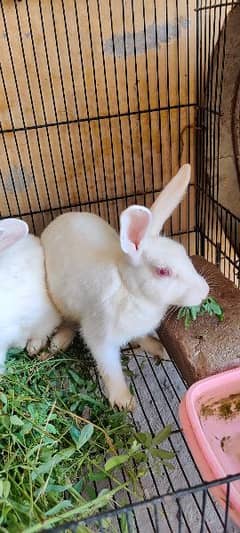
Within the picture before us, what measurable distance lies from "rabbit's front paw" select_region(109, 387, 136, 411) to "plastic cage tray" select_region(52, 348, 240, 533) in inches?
2.9

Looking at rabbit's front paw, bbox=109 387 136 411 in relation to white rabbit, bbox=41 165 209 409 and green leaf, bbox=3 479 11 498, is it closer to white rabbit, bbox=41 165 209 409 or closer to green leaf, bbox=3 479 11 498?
white rabbit, bbox=41 165 209 409

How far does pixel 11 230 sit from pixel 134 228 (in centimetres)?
34

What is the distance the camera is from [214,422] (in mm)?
1309

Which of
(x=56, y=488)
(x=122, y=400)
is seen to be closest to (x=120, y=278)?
(x=122, y=400)

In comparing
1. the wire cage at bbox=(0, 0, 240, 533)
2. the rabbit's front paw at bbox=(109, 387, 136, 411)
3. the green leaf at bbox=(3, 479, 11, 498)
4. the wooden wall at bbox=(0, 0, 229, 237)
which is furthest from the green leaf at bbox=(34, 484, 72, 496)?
the wooden wall at bbox=(0, 0, 229, 237)

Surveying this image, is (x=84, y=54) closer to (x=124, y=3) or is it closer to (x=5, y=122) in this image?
(x=124, y=3)

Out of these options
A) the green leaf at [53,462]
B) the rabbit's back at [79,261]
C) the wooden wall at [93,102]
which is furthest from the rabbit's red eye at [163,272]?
the wooden wall at [93,102]

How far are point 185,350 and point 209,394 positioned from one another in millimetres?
195

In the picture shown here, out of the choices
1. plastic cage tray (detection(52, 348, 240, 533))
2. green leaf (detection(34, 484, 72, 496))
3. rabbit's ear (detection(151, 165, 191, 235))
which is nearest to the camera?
green leaf (detection(34, 484, 72, 496))

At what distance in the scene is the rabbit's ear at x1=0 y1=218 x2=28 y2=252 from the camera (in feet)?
4.59

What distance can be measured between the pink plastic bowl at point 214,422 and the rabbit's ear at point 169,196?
45 cm

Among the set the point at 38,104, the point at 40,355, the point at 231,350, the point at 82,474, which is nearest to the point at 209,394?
the point at 231,350

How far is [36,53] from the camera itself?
5.77 ft

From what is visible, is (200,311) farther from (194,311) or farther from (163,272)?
(163,272)
